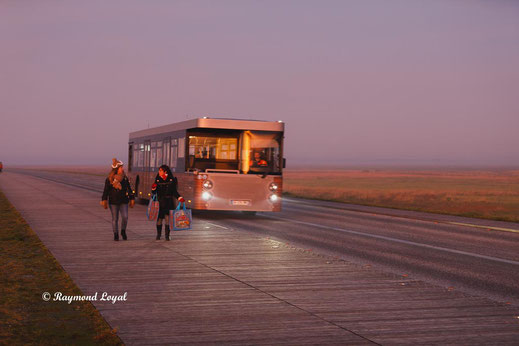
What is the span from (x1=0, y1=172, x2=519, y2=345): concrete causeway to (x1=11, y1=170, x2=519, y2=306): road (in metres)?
0.97

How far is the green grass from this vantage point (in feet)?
20.3

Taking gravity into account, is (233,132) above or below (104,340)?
above

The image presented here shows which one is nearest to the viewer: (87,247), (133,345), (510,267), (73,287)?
(133,345)

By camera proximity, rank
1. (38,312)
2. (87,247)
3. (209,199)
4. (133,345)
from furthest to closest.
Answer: (209,199), (87,247), (38,312), (133,345)

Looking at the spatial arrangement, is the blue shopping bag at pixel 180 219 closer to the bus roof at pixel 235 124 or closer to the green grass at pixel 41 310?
the green grass at pixel 41 310

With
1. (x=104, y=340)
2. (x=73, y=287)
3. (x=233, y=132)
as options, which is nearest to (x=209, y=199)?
(x=233, y=132)

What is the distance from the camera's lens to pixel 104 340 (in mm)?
6051

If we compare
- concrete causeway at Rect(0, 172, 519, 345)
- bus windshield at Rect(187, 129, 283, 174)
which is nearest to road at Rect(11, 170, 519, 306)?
concrete causeway at Rect(0, 172, 519, 345)

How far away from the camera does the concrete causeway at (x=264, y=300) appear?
6.27m

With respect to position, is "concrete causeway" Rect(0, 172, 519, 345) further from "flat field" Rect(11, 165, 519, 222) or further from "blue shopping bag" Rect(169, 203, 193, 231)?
"flat field" Rect(11, 165, 519, 222)

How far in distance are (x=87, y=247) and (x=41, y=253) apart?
910 millimetres

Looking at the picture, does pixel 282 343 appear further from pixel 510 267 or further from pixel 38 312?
pixel 510 267

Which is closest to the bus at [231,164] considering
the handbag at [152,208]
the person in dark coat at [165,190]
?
the handbag at [152,208]

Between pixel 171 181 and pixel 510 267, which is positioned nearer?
pixel 510 267
